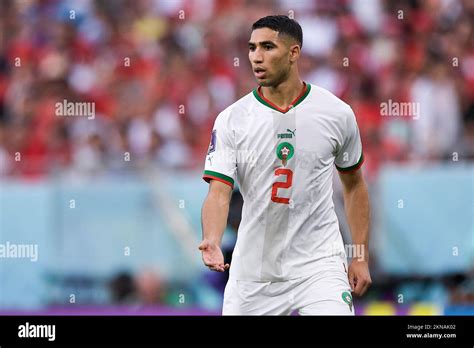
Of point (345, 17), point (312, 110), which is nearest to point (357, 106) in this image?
point (345, 17)

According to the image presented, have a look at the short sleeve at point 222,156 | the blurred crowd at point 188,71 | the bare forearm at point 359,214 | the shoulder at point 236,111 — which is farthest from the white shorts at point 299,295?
the blurred crowd at point 188,71

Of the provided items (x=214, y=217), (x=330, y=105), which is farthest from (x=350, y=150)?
(x=214, y=217)

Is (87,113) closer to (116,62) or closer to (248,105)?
(116,62)

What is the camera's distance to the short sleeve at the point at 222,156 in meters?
6.68

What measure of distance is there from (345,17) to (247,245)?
23.9ft

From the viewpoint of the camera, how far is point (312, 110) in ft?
22.6

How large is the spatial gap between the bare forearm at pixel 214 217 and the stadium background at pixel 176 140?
3.36 m

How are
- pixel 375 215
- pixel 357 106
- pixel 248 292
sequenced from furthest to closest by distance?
1. pixel 357 106
2. pixel 375 215
3. pixel 248 292

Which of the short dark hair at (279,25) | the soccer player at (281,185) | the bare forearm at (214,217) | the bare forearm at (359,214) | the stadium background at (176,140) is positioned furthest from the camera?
the stadium background at (176,140)

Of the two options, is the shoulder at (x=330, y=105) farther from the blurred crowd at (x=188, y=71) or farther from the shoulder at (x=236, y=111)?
the blurred crowd at (x=188, y=71)

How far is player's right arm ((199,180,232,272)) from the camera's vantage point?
601cm

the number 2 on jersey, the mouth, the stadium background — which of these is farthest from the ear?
the stadium background

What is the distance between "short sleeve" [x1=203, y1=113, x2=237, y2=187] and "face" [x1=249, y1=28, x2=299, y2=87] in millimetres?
336

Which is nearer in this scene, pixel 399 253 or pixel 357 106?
pixel 399 253
